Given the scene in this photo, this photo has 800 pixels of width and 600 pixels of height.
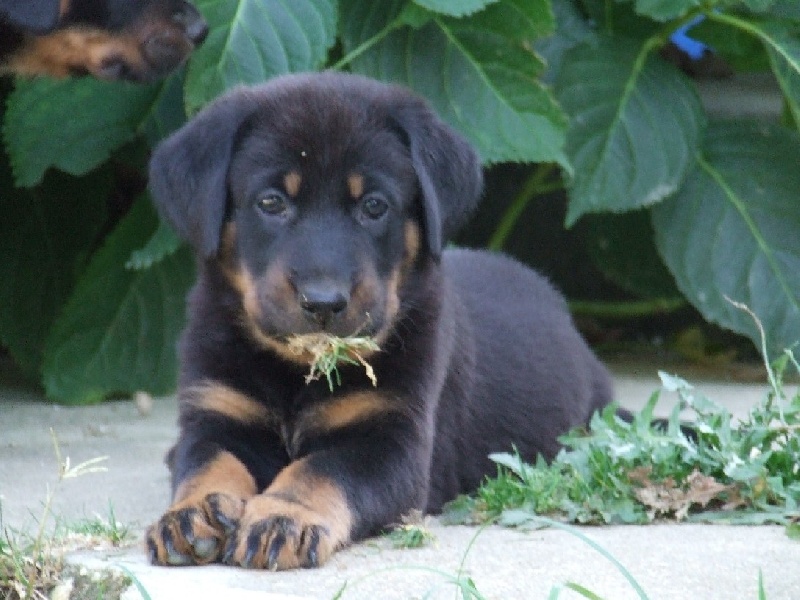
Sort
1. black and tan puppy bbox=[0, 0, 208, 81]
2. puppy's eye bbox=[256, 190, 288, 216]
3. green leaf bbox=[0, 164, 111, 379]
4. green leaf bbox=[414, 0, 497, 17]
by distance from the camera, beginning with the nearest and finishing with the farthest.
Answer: puppy's eye bbox=[256, 190, 288, 216], black and tan puppy bbox=[0, 0, 208, 81], green leaf bbox=[414, 0, 497, 17], green leaf bbox=[0, 164, 111, 379]

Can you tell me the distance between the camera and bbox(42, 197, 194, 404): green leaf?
5219 mm

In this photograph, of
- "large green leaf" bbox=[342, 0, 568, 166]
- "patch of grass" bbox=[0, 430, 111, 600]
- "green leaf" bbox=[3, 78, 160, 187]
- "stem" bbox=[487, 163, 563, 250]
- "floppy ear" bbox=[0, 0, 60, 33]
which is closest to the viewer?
"patch of grass" bbox=[0, 430, 111, 600]

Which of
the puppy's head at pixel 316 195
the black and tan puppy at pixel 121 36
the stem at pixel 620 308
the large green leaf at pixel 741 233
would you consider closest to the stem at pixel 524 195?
the stem at pixel 620 308

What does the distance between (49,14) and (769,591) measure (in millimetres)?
2743

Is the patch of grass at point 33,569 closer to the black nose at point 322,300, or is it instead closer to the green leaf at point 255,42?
the black nose at point 322,300

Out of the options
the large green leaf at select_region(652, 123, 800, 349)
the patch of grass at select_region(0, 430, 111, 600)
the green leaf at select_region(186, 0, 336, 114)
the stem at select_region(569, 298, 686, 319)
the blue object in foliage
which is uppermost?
the green leaf at select_region(186, 0, 336, 114)

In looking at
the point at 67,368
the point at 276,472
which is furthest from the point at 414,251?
the point at 67,368

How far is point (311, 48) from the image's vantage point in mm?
4758

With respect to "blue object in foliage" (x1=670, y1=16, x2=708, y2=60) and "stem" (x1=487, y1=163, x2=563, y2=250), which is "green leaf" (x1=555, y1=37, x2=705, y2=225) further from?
"blue object in foliage" (x1=670, y1=16, x2=708, y2=60)

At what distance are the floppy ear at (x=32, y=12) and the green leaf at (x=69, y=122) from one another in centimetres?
88

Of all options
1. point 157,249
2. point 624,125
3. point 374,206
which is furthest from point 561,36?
point 374,206

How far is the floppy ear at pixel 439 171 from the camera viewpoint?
3.38 m

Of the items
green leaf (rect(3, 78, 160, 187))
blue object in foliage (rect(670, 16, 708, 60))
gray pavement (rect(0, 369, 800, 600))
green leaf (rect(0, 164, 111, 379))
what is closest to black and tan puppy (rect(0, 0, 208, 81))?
green leaf (rect(3, 78, 160, 187))

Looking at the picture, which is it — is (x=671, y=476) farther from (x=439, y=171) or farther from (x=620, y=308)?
(x=620, y=308)
